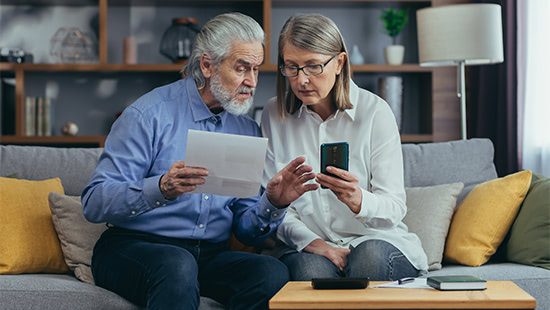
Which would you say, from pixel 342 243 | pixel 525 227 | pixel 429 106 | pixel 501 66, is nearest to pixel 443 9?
pixel 501 66

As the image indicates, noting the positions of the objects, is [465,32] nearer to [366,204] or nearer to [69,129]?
[366,204]

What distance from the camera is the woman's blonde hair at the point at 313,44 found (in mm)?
1943

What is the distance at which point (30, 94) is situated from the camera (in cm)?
423

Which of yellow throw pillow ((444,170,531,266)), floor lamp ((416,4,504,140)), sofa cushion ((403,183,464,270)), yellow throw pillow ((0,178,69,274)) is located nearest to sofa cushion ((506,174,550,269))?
yellow throw pillow ((444,170,531,266))

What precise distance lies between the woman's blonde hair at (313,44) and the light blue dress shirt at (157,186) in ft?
0.74

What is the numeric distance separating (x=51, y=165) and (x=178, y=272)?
3.34 ft

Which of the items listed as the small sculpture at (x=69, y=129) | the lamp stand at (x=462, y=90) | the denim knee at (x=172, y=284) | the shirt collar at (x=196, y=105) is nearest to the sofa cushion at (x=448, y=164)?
the shirt collar at (x=196, y=105)

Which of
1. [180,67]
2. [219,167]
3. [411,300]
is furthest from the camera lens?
[180,67]

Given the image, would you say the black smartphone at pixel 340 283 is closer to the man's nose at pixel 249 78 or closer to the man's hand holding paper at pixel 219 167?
the man's hand holding paper at pixel 219 167

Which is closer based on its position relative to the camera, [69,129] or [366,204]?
[366,204]

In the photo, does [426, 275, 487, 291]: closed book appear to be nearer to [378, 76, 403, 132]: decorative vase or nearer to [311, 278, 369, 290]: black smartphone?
[311, 278, 369, 290]: black smartphone

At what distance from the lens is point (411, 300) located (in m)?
1.24

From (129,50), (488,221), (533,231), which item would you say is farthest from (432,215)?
(129,50)

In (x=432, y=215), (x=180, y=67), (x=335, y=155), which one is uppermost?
(x=180, y=67)
